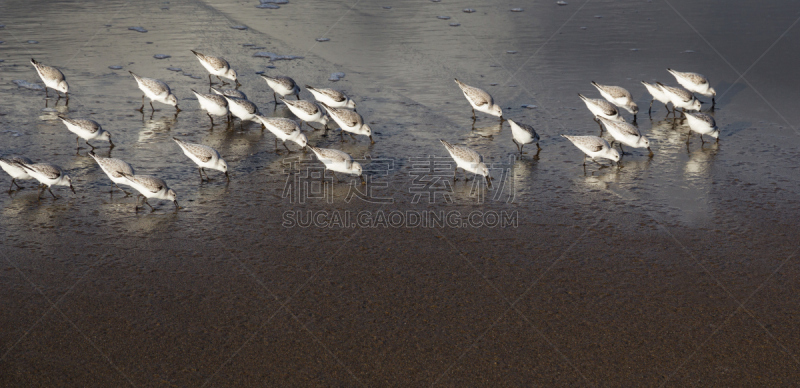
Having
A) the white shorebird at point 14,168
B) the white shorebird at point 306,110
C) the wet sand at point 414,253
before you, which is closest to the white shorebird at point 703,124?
the wet sand at point 414,253

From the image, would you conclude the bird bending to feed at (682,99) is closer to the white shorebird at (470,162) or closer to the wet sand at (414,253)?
the wet sand at (414,253)

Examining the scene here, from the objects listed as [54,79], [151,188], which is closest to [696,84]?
[151,188]

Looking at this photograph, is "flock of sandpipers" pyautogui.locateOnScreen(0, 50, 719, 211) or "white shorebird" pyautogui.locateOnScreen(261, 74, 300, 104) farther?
"white shorebird" pyautogui.locateOnScreen(261, 74, 300, 104)

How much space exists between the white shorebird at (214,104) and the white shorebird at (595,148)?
19.7 ft

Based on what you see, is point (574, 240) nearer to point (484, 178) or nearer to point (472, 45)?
point (484, 178)

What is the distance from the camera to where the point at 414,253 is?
7.40 meters

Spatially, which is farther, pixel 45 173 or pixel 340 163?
pixel 340 163

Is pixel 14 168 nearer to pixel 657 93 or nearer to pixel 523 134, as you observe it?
pixel 523 134

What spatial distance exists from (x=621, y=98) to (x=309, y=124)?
576 centimetres

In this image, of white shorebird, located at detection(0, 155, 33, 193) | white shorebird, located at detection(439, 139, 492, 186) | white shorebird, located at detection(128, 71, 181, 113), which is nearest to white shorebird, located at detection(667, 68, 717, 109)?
white shorebird, located at detection(439, 139, 492, 186)

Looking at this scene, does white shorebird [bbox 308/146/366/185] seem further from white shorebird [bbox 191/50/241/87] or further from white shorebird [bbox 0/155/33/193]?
white shorebird [bbox 191/50/241/87]

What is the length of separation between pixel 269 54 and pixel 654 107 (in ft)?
28.7

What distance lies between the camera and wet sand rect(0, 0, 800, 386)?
5.59 m

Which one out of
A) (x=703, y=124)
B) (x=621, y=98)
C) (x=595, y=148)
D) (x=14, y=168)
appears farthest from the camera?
(x=621, y=98)
